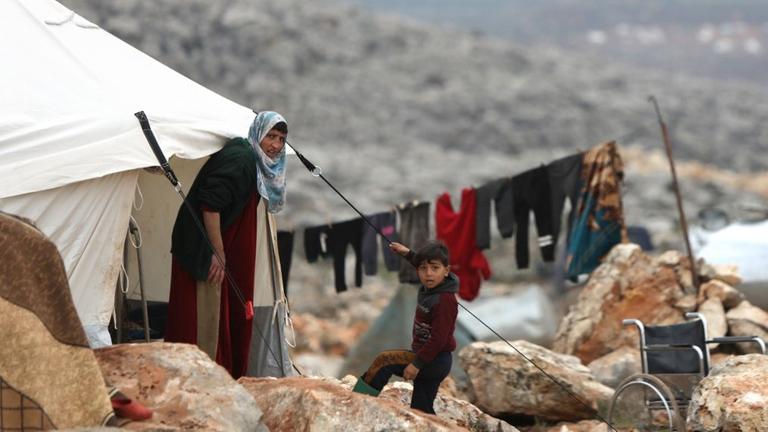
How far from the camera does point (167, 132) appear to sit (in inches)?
285

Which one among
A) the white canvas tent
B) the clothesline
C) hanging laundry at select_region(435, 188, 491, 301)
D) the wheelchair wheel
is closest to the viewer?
the white canvas tent

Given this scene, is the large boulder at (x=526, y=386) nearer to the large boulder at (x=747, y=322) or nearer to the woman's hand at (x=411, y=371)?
the large boulder at (x=747, y=322)

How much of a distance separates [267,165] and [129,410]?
2.16 m

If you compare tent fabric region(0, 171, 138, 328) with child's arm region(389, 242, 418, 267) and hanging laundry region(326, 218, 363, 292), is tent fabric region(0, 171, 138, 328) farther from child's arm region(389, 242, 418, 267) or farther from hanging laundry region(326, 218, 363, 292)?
hanging laundry region(326, 218, 363, 292)

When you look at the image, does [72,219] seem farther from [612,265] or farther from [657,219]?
[657,219]

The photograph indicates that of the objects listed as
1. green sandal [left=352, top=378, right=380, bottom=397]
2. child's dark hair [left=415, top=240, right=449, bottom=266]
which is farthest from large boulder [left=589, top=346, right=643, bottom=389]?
child's dark hair [left=415, top=240, right=449, bottom=266]

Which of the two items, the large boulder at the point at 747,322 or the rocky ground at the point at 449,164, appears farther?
the large boulder at the point at 747,322

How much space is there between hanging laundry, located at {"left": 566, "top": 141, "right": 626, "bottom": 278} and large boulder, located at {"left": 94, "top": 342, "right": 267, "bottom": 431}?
655 centimetres

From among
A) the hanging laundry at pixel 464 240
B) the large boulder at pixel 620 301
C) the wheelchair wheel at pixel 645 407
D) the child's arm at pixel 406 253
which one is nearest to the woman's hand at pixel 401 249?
the child's arm at pixel 406 253

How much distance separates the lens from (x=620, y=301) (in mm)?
11336

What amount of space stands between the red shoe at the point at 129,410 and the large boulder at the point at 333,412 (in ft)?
2.22

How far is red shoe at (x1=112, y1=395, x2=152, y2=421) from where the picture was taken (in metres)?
5.43

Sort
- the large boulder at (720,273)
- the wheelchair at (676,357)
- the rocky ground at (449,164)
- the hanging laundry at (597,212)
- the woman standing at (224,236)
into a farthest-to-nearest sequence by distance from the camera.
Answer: the hanging laundry at (597,212) → the large boulder at (720,273) → the wheelchair at (676,357) → the woman standing at (224,236) → the rocky ground at (449,164)

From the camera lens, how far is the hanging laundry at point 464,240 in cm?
1248
